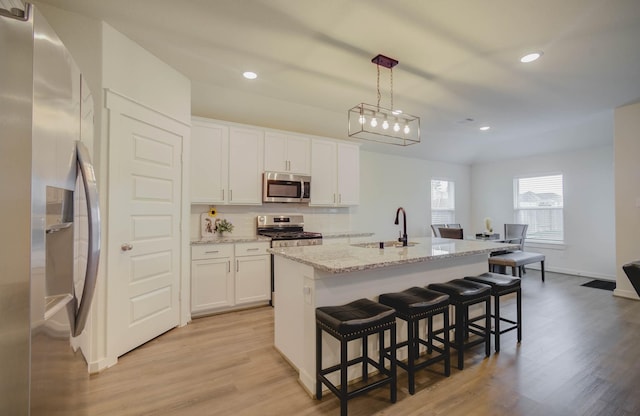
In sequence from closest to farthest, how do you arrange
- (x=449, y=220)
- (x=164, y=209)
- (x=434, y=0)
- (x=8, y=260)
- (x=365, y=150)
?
(x=8, y=260), (x=434, y=0), (x=164, y=209), (x=365, y=150), (x=449, y=220)

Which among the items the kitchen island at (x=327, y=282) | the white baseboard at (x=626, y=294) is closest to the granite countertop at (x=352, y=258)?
the kitchen island at (x=327, y=282)

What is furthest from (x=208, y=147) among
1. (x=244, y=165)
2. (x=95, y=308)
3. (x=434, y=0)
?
(x=434, y=0)

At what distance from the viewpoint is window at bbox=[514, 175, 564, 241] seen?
5949mm

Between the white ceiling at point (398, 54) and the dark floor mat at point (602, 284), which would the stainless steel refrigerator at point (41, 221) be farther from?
the dark floor mat at point (602, 284)

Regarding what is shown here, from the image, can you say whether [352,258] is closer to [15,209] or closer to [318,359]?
[318,359]

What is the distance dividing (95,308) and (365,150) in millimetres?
4786

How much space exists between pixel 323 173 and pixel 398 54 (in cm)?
228

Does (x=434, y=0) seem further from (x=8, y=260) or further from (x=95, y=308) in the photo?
(x=95, y=308)

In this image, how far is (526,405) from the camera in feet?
6.17

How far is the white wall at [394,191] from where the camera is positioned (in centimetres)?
577

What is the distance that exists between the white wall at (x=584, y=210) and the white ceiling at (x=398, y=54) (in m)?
1.05

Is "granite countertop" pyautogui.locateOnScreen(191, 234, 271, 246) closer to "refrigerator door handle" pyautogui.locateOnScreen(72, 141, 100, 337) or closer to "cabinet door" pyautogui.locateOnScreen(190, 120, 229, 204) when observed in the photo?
"cabinet door" pyautogui.locateOnScreen(190, 120, 229, 204)

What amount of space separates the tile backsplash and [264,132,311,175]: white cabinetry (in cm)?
61

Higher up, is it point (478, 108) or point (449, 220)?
point (478, 108)
